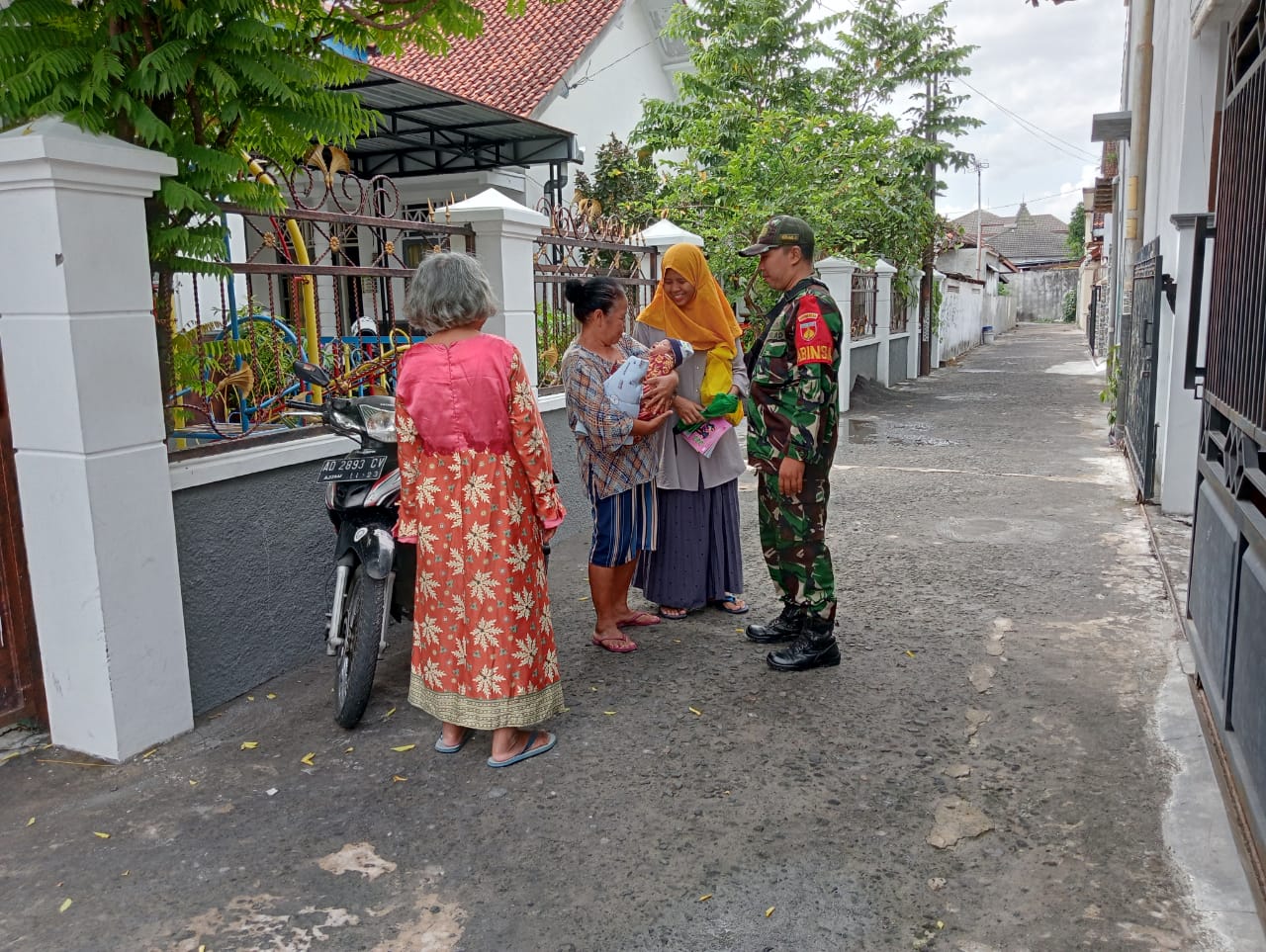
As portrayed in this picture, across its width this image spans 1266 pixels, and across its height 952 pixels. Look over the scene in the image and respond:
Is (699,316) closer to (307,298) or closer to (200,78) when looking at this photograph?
(307,298)

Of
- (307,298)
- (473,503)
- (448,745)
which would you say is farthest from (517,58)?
(448,745)

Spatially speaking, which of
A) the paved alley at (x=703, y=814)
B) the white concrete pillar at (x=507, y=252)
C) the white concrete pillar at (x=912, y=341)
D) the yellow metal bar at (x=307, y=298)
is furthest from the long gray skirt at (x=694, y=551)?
the white concrete pillar at (x=912, y=341)

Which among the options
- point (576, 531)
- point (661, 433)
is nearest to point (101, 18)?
point (661, 433)

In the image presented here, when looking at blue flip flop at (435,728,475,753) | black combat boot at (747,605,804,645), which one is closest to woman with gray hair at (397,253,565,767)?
blue flip flop at (435,728,475,753)

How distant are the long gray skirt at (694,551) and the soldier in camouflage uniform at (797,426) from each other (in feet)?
1.36

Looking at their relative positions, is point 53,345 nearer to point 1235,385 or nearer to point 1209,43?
point 1235,385

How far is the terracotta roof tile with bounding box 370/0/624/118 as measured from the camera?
14.0 m

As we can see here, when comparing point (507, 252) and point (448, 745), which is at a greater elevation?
point (507, 252)

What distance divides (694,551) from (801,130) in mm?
8578

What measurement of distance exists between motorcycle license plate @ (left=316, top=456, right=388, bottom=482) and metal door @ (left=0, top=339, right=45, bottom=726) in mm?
960

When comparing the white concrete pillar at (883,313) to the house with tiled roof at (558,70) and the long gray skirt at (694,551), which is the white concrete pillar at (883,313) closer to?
the house with tiled roof at (558,70)

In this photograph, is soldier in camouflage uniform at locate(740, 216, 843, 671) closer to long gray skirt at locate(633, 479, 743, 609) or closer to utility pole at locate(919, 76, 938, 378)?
long gray skirt at locate(633, 479, 743, 609)

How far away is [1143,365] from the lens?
6832 mm

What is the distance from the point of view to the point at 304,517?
13.2ft
